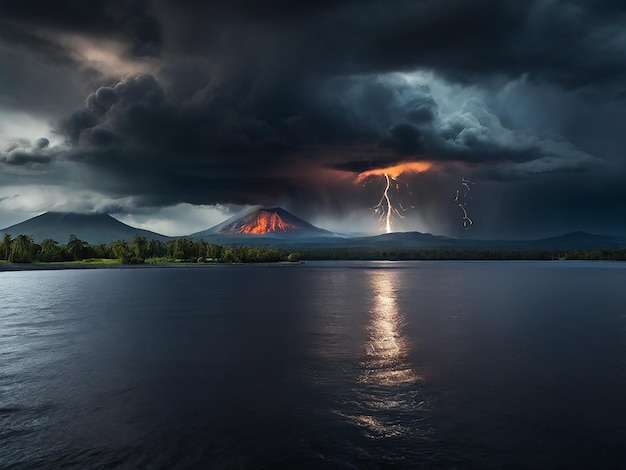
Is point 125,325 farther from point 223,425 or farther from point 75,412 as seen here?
point 223,425

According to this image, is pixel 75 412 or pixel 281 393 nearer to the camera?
pixel 75 412

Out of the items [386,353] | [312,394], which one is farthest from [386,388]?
[386,353]

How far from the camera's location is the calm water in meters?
22.5

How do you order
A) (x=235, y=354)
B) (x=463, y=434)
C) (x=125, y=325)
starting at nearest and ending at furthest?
(x=463, y=434), (x=235, y=354), (x=125, y=325)

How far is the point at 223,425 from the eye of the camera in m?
26.2

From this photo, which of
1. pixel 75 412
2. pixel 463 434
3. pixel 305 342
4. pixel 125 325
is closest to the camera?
pixel 463 434

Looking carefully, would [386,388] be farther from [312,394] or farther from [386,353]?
[386,353]

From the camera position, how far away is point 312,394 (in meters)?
32.4

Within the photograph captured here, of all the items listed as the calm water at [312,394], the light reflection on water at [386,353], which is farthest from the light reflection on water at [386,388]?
the calm water at [312,394]

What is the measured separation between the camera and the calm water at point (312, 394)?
22469 millimetres

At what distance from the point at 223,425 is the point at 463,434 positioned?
13.4 m

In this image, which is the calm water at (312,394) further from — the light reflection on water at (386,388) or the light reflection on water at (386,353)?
the light reflection on water at (386,353)

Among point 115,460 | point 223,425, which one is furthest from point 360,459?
point 115,460

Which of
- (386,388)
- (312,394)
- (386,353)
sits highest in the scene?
(386,388)
